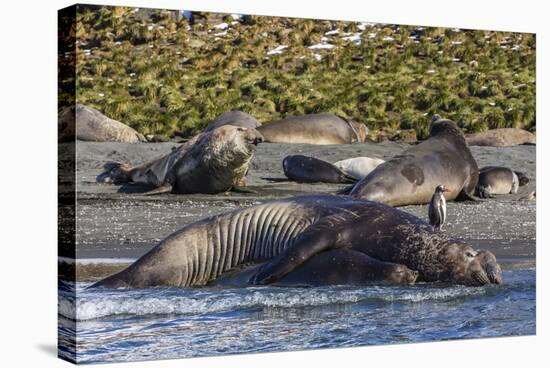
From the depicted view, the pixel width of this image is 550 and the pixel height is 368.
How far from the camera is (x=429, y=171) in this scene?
11875 millimetres

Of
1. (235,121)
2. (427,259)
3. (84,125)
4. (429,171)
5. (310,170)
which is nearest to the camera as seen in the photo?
(84,125)

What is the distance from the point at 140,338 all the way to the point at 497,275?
11.7ft

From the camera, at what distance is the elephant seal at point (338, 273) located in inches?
405

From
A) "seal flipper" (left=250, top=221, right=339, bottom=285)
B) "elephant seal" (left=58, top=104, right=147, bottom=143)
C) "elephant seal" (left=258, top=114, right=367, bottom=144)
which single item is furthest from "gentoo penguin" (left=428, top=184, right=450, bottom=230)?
"elephant seal" (left=58, top=104, right=147, bottom=143)

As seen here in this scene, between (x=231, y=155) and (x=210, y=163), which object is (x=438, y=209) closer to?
(x=231, y=155)

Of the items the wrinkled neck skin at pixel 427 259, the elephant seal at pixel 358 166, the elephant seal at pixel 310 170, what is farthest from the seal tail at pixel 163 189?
the wrinkled neck skin at pixel 427 259

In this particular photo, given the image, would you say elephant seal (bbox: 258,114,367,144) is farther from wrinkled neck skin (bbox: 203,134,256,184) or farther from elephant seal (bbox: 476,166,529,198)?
elephant seal (bbox: 476,166,529,198)

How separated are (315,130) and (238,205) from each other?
3.69 feet

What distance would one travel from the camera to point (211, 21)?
10.8m

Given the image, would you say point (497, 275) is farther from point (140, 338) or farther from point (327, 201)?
point (140, 338)

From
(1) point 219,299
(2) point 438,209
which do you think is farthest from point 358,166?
(1) point 219,299

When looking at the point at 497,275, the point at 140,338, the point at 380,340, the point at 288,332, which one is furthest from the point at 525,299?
the point at 140,338

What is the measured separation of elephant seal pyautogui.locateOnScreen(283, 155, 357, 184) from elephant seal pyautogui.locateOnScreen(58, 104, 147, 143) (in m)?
1.80

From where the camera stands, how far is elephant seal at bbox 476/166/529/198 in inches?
467
